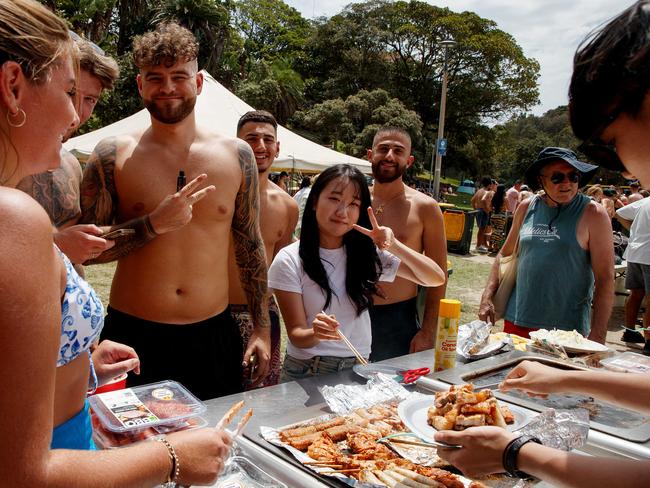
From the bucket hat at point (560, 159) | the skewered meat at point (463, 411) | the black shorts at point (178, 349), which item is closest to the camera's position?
the skewered meat at point (463, 411)

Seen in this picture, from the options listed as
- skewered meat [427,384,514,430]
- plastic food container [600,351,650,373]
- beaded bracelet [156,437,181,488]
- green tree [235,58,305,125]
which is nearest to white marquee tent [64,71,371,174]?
plastic food container [600,351,650,373]

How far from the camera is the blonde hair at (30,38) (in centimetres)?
89

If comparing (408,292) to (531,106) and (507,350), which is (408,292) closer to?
(507,350)

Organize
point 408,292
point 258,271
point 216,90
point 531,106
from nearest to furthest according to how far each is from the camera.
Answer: point 258,271 < point 408,292 < point 216,90 < point 531,106

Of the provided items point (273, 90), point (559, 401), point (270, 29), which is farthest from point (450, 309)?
point (270, 29)

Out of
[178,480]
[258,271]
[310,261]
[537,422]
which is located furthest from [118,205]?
[537,422]

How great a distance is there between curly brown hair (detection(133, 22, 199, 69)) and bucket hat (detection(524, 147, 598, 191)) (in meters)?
2.41

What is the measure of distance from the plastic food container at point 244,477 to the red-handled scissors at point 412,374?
89 centimetres

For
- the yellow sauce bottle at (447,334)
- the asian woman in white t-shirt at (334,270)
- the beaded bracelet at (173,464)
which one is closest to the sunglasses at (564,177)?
the asian woman in white t-shirt at (334,270)

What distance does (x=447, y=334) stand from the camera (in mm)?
2229

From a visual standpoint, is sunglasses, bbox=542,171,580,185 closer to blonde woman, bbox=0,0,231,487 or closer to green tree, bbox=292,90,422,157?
blonde woman, bbox=0,0,231,487

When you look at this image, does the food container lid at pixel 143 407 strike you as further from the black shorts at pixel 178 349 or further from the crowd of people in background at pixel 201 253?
the black shorts at pixel 178 349

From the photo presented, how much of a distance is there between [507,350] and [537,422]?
113 cm

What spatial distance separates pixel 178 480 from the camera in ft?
3.41
